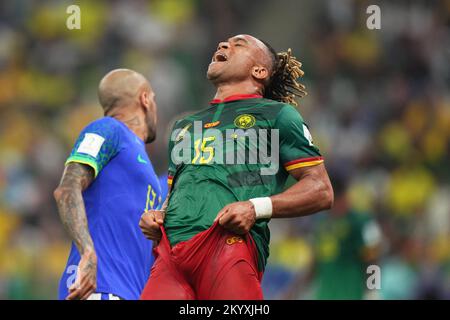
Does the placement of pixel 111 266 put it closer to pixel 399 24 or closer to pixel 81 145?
pixel 81 145

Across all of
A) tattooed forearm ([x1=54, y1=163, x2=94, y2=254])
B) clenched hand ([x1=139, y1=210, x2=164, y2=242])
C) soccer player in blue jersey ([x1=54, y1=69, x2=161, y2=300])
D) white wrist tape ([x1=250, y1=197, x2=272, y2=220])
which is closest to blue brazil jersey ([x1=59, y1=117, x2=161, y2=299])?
soccer player in blue jersey ([x1=54, y1=69, x2=161, y2=300])

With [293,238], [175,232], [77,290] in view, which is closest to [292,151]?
[175,232]

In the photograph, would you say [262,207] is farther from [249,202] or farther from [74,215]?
[74,215]

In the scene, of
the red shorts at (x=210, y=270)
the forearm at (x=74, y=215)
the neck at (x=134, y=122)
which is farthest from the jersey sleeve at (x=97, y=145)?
the red shorts at (x=210, y=270)

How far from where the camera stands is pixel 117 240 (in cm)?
576

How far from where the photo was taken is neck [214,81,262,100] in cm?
493

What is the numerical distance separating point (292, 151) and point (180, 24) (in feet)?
29.9

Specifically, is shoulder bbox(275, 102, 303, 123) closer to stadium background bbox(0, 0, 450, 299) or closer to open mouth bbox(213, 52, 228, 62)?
open mouth bbox(213, 52, 228, 62)

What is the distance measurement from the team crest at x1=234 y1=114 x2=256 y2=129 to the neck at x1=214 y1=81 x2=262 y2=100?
1.00 feet

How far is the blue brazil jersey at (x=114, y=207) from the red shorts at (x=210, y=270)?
53.1 inches

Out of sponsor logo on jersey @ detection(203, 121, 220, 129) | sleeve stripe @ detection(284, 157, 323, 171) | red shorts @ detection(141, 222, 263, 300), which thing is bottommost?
red shorts @ detection(141, 222, 263, 300)

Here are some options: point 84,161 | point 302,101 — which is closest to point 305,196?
point 84,161

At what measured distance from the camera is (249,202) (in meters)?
4.29

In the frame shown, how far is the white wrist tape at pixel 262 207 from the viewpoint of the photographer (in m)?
4.29
